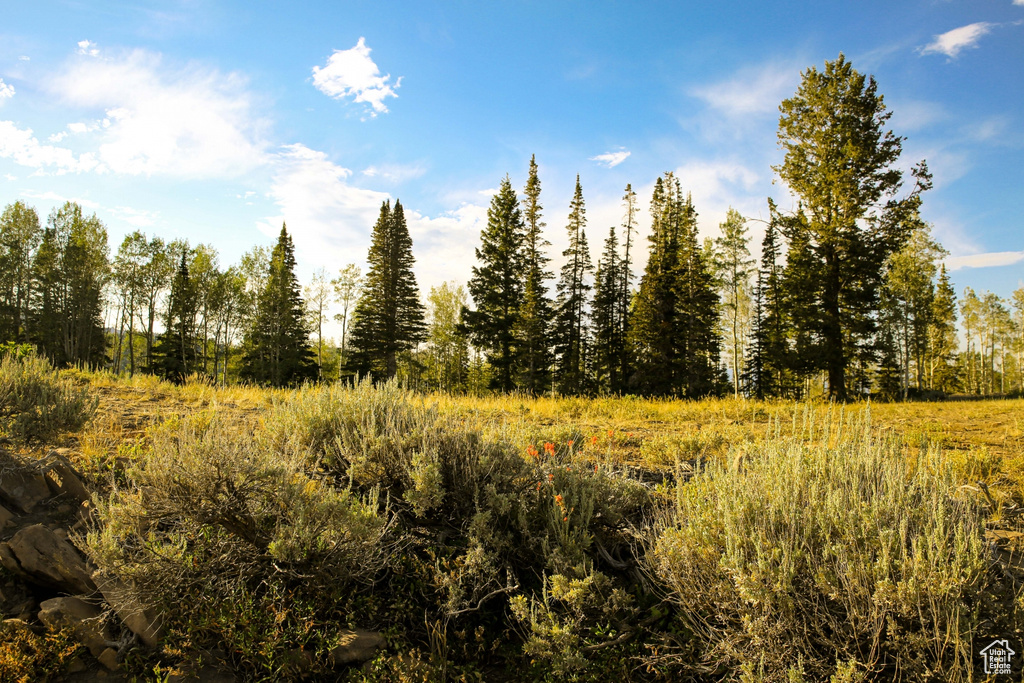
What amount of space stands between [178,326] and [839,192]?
43330mm

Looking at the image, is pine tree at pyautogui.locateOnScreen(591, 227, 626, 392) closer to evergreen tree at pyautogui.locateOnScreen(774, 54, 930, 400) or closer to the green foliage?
evergreen tree at pyautogui.locateOnScreen(774, 54, 930, 400)

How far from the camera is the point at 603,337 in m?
38.1

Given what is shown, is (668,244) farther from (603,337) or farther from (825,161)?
(825,161)

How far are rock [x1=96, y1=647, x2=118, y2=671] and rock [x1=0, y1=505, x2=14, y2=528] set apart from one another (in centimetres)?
167

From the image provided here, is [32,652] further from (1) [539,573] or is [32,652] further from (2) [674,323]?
(2) [674,323]

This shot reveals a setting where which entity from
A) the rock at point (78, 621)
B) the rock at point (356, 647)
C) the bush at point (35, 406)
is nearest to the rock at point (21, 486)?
the bush at point (35, 406)

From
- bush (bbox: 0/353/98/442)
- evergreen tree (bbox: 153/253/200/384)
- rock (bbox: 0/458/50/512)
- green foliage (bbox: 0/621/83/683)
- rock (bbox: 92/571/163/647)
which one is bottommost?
green foliage (bbox: 0/621/83/683)

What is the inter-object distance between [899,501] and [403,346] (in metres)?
33.8

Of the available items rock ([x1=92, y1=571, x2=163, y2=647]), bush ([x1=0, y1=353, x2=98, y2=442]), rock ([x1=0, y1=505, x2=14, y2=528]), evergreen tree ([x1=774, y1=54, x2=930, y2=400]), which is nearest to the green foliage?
rock ([x1=92, y1=571, x2=163, y2=647])

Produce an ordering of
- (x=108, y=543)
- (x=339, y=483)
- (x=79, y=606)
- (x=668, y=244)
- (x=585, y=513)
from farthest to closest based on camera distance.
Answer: (x=668, y=244), (x=339, y=483), (x=585, y=513), (x=79, y=606), (x=108, y=543)

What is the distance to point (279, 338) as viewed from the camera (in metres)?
36.6

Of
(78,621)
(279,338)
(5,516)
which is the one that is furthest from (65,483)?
(279,338)

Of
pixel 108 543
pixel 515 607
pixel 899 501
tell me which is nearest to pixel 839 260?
pixel 899 501

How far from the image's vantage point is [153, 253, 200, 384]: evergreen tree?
38156 mm
